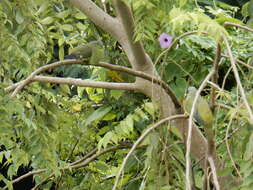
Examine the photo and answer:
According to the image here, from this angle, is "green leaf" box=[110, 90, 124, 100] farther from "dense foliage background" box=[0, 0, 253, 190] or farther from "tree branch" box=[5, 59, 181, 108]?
"tree branch" box=[5, 59, 181, 108]

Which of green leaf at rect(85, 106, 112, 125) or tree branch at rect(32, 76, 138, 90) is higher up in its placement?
tree branch at rect(32, 76, 138, 90)

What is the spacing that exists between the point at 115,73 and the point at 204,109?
0.68 meters

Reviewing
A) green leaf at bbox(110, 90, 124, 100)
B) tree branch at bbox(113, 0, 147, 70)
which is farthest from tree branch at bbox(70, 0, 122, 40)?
green leaf at bbox(110, 90, 124, 100)

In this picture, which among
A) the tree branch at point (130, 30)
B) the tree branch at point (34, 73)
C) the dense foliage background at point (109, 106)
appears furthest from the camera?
the tree branch at point (130, 30)

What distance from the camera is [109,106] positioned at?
1684 millimetres

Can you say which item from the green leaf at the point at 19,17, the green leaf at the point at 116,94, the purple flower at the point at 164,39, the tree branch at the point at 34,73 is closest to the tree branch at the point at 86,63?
the tree branch at the point at 34,73

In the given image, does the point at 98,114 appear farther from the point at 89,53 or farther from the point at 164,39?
the point at 89,53

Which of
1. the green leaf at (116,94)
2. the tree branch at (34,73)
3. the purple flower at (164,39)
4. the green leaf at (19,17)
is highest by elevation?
the green leaf at (19,17)

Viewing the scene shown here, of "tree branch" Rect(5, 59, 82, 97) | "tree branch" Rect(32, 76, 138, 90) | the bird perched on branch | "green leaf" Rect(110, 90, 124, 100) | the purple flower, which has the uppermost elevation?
"tree branch" Rect(5, 59, 82, 97)

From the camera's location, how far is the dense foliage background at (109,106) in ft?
3.12

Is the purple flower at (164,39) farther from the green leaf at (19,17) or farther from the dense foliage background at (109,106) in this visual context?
the green leaf at (19,17)

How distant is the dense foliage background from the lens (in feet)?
3.12

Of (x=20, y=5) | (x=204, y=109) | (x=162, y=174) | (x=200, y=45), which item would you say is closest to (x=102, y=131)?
(x=200, y=45)

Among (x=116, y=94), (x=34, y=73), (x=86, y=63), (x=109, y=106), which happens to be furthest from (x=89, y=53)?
(x=109, y=106)
